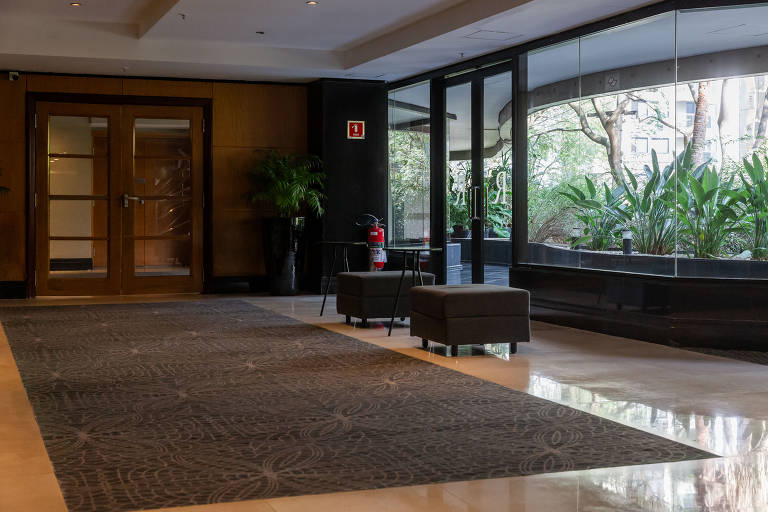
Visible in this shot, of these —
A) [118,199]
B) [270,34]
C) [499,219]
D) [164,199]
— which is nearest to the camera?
[499,219]

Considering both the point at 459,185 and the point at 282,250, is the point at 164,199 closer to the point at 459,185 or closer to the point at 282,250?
the point at 282,250

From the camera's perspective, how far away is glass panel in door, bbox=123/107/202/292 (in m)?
11.2

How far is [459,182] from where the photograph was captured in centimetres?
1031

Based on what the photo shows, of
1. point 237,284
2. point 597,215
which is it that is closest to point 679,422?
point 597,215

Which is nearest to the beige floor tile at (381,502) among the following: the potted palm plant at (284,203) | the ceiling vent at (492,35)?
the ceiling vent at (492,35)

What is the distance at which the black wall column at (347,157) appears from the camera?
448 inches

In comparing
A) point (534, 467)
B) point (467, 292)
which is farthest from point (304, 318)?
point (534, 467)

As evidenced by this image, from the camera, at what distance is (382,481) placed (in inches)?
133

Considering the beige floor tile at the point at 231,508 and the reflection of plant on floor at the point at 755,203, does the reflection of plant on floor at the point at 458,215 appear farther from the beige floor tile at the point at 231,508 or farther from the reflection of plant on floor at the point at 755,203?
the beige floor tile at the point at 231,508

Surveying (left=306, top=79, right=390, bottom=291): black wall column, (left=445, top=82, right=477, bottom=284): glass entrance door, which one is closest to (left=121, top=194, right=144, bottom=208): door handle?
(left=306, top=79, right=390, bottom=291): black wall column

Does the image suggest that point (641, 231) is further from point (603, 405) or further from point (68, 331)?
point (68, 331)

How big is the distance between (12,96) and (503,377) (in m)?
7.68

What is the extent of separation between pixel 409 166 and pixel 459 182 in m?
1.05

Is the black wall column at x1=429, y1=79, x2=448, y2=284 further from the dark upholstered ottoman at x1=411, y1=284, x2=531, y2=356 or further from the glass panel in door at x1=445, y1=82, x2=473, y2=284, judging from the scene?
the dark upholstered ottoman at x1=411, y1=284, x2=531, y2=356
